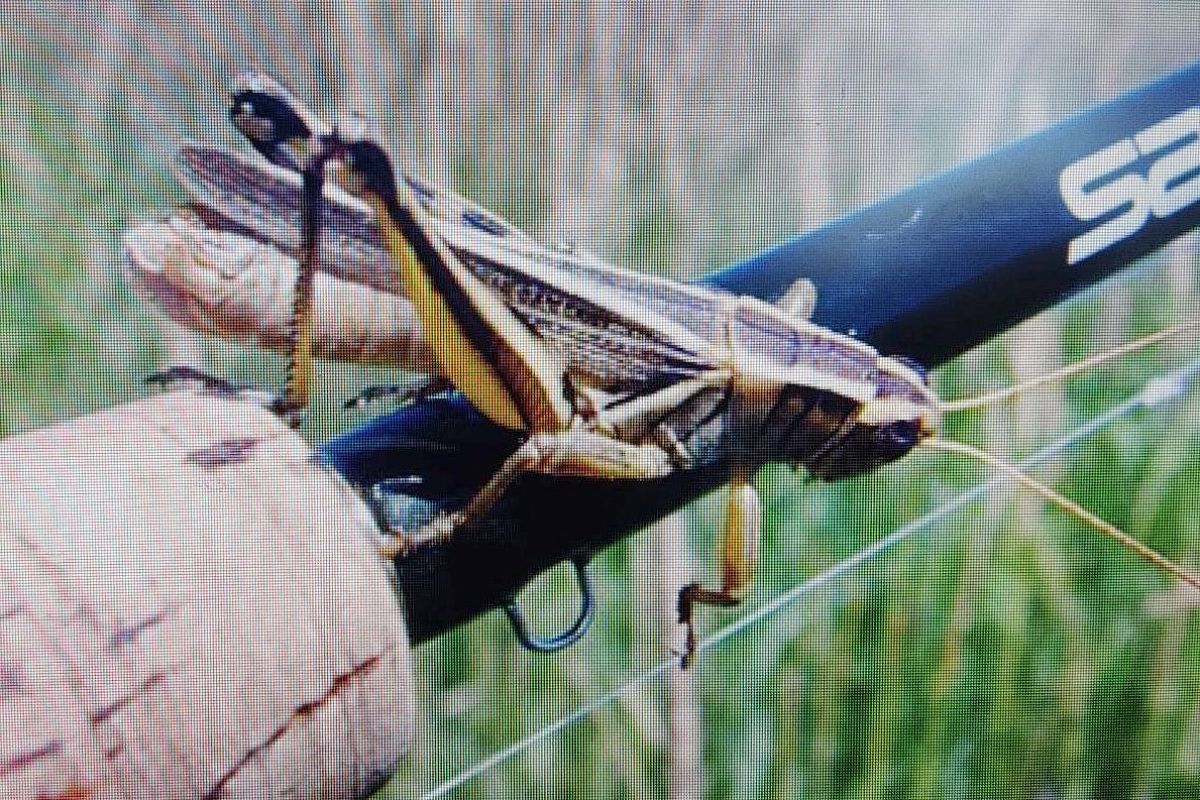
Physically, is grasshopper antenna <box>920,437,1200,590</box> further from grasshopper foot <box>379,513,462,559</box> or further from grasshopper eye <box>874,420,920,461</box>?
grasshopper foot <box>379,513,462,559</box>

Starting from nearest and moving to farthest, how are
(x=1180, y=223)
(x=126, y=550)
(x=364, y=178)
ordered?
(x=126, y=550)
(x=364, y=178)
(x=1180, y=223)

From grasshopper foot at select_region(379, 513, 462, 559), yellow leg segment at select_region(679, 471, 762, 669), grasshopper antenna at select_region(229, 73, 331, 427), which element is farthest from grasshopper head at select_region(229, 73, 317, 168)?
yellow leg segment at select_region(679, 471, 762, 669)

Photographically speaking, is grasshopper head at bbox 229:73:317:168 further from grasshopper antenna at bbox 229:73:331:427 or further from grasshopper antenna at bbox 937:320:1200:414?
grasshopper antenna at bbox 937:320:1200:414

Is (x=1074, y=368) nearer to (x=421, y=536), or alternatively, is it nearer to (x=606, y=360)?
(x=606, y=360)

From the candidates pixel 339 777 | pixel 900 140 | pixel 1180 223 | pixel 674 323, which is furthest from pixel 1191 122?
pixel 339 777

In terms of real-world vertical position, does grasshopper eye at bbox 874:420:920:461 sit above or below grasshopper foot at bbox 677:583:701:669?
above

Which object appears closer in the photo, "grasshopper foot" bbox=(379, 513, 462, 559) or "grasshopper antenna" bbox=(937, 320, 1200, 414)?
"grasshopper foot" bbox=(379, 513, 462, 559)

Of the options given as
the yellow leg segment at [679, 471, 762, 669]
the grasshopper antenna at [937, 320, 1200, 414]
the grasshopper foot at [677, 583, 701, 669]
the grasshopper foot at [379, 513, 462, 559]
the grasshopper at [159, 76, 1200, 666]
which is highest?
the grasshopper antenna at [937, 320, 1200, 414]

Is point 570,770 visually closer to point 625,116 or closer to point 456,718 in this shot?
point 456,718
